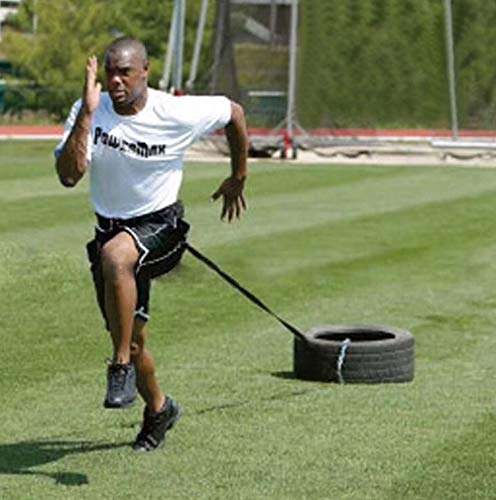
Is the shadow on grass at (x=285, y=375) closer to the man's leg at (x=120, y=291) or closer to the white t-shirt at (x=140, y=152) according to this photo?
the white t-shirt at (x=140, y=152)

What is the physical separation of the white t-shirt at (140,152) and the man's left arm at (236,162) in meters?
0.21

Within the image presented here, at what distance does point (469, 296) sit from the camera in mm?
14359

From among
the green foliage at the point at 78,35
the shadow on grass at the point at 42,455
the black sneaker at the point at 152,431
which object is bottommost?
the green foliage at the point at 78,35

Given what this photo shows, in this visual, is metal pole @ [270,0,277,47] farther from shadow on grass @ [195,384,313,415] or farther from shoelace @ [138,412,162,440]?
shoelace @ [138,412,162,440]

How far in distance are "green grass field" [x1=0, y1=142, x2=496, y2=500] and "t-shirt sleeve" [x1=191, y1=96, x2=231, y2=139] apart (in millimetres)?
1464

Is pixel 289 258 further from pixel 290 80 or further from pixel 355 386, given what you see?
pixel 290 80

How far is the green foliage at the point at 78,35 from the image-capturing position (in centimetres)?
6269

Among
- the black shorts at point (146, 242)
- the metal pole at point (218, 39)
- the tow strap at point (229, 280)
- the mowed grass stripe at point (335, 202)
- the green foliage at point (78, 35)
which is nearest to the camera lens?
the black shorts at point (146, 242)

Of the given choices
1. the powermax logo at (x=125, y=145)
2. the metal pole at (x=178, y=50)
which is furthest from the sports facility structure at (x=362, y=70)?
the powermax logo at (x=125, y=145)

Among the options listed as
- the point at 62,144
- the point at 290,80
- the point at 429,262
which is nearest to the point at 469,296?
the point at 429,262

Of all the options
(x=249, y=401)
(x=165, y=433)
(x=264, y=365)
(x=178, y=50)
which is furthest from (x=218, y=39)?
(x=165, y=433)

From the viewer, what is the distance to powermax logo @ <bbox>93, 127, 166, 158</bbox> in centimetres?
788

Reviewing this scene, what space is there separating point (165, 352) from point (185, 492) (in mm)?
3992

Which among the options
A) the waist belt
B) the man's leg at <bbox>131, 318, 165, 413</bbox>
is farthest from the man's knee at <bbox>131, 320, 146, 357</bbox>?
the waist belt
